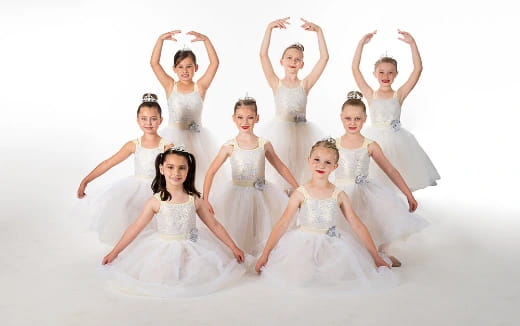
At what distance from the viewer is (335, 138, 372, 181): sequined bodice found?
6.09 m

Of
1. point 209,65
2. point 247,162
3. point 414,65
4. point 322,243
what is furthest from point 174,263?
point 414,65

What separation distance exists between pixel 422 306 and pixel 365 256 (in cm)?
63

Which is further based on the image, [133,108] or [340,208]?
[133,108]

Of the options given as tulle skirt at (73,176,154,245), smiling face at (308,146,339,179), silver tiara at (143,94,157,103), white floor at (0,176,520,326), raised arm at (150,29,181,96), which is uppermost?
raised arm at (150,29,181,96)

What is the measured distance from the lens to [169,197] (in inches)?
219

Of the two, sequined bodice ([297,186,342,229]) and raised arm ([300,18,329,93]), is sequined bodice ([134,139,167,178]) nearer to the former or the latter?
sequined bodice ([297,186,342,229])

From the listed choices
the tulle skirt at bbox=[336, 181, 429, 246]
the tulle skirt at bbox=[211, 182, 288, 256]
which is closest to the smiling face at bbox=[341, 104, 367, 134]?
the tulle skirt at bbox=[336, 181, 429, 246]

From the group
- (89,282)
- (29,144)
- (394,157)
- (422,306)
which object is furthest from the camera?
(29,144)

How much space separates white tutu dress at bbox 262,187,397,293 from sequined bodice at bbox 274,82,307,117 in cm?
167

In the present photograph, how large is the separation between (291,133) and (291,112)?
0.62 ft

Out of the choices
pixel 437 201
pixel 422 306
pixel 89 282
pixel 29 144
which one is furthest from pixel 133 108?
pixel 422 306

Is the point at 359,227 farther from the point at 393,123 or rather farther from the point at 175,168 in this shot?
the point at 393,123

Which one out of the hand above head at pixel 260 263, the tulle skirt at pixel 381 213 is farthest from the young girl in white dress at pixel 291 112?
the hand above head at pixel 260 263

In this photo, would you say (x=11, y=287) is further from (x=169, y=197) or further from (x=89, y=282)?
(x=169, y=197)
